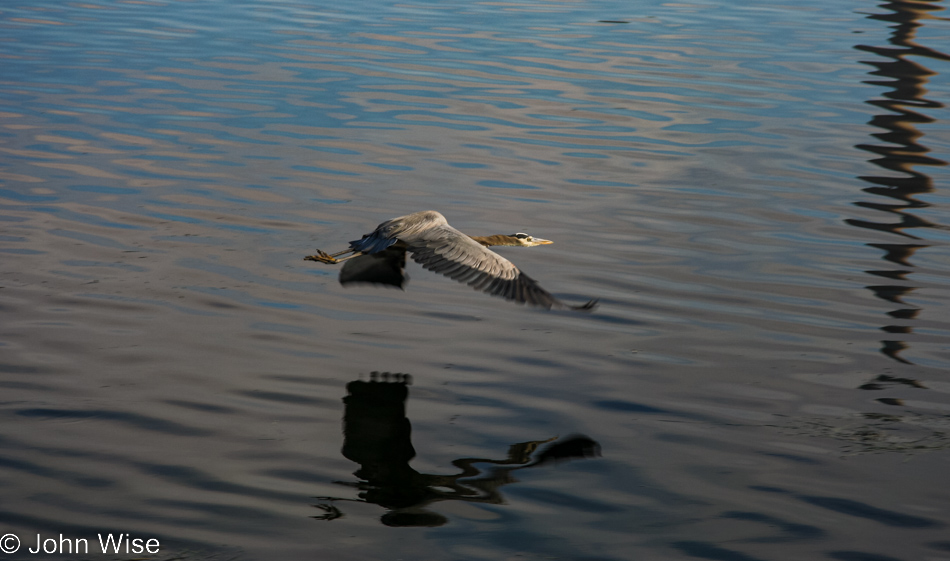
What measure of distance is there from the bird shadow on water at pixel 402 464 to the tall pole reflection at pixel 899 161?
11.0ft

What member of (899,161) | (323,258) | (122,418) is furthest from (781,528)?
(899,161)

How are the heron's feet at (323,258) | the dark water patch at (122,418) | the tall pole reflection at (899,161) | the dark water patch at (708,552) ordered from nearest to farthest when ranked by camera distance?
1. the dark water patch at (708,552)
2. the dark water patch at (122,418)
3. the heron's feet at (323,258)
4. the tall pole reflection at (899,161)

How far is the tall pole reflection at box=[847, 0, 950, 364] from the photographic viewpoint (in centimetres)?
868

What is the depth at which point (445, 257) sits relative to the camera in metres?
7.05

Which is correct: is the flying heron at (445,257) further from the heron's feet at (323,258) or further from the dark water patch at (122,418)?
the dark water patch at (122,418)

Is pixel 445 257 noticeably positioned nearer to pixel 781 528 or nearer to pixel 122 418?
pixel 122 418

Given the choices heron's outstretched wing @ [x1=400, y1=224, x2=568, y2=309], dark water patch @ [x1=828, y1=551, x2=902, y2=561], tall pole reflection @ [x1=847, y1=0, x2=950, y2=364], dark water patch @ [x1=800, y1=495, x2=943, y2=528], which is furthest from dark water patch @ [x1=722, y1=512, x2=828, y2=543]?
tall pole reflection @ [x1=847, y1=0, x2=950, y2=364]

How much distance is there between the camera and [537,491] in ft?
18.0

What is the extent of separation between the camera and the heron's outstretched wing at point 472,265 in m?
6.75

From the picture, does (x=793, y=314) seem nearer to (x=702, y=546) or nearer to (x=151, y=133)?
(x=702, y=546)

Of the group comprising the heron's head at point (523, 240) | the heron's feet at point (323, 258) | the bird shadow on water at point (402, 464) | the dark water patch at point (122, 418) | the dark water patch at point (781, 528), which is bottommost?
the dark water patch at point (781, 528)

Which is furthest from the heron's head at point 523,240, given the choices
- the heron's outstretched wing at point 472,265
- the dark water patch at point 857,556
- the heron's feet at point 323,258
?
the dark water patch at point 857,556

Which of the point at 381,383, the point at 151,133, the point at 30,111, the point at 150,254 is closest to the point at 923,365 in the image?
the point at 381,383

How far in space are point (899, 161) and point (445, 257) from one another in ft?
27.3
